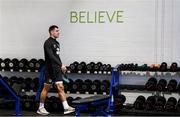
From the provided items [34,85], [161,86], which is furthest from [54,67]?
[161,86]

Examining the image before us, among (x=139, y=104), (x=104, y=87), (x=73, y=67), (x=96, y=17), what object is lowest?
(x=139, y=104)

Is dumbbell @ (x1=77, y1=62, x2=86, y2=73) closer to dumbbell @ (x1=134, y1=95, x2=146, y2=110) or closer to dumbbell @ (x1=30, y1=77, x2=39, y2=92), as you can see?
dumbbell @ (x1=30, y1=77, x2=39, y2=92)

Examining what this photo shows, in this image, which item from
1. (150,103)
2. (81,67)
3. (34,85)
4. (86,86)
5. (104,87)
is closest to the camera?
(150,103)

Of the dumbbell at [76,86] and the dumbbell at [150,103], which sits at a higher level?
the dumbbell at [76,86]

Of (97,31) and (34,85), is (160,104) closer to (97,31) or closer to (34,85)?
(97,31)

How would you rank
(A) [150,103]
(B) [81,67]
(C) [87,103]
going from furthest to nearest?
(B) [81,67] → (A) [150,103] → (C) [87,103]

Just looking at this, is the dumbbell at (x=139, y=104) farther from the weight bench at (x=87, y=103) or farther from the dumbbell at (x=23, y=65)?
the dumbbell at (x=23, y=65)

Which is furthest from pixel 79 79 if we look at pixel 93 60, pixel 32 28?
pixel 32 28

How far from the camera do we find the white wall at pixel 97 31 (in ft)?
24.5

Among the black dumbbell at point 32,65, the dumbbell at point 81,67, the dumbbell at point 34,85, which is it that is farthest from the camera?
the black dumbbell at point 32,65

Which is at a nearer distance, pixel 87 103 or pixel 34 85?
pixel 87 103

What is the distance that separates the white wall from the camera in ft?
24.5

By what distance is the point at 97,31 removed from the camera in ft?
25.6

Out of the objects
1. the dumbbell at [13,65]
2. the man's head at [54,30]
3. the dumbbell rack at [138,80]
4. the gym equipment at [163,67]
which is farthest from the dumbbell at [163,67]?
the dumbbell at [13,65]
